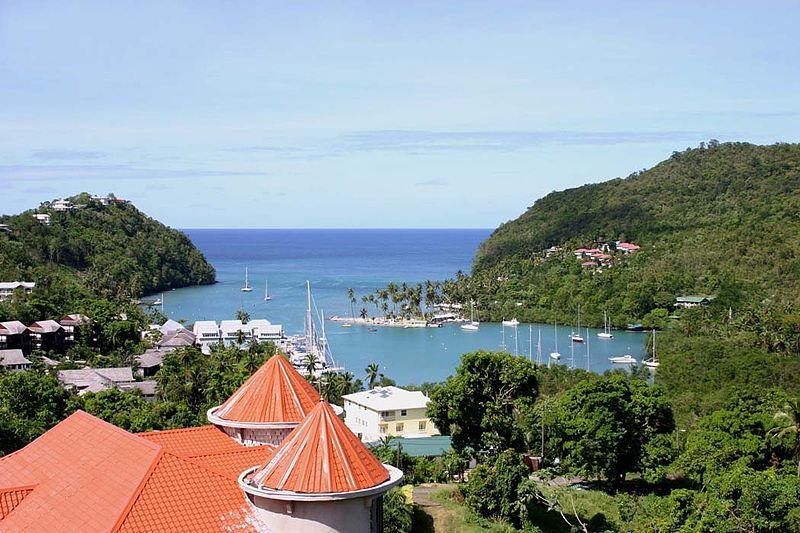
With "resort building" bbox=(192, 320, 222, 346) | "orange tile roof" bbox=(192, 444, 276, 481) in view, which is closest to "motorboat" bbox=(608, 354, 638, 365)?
"resort building" bbox=(192, 320, 222, 346)

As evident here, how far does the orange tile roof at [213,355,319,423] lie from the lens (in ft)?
45.4

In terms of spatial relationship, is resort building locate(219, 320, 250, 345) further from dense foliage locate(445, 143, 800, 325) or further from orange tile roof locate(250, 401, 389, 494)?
orange tile roof locate(250, 401, 389, 494)

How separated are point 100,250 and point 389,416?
64.0 metres

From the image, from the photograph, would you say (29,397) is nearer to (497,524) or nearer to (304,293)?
(497,524)

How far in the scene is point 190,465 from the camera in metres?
11.7

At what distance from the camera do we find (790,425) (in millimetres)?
25562

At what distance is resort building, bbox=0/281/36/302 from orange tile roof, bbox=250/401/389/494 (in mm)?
52751

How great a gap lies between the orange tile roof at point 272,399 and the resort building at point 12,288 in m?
49.6

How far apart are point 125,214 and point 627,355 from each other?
218 feet

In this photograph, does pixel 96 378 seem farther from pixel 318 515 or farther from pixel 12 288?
pixel 318 515

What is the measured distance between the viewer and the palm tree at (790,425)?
2550cm

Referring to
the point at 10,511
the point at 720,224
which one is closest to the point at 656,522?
the point at 10,511

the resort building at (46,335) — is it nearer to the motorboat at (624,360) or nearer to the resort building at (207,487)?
the motorboat at (624,360)

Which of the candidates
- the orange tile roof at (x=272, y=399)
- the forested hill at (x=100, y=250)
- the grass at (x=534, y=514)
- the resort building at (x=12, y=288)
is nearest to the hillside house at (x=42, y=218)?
the forested hill at (x=100, y=250)
